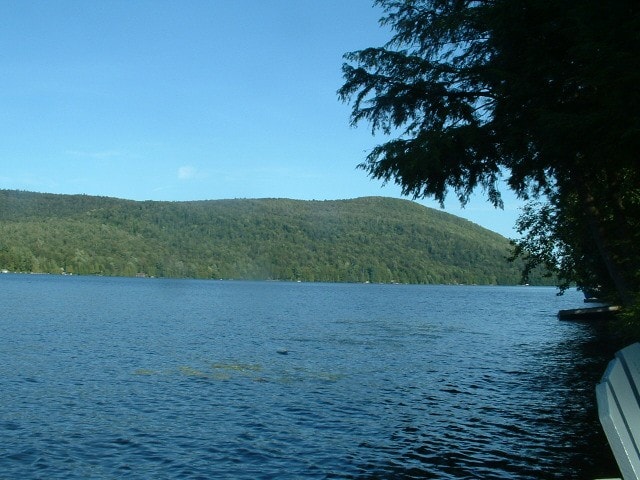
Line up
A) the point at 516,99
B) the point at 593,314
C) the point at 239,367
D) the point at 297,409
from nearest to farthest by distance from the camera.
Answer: the point at 516,99 < the point at 297,409 < the point at 239,367 < the point at 593,314

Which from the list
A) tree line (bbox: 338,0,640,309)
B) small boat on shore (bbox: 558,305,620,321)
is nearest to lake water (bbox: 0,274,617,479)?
tree line (bbox: 338,0,640,309)

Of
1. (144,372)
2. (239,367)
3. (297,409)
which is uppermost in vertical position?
(144,372)

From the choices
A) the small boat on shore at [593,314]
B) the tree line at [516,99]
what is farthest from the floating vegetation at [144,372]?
the small boat on shore at [593,314]

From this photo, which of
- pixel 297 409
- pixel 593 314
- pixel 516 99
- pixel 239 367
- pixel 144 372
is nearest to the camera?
pixel 516 99

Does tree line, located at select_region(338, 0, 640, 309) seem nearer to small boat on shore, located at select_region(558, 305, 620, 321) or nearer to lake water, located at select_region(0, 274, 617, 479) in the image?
lake water, located at select_region(0, 274, 617, 479)

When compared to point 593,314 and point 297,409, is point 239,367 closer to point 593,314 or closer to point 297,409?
point 297,409

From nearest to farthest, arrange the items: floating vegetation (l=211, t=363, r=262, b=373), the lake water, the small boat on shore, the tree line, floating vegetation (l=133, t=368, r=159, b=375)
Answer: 1. the tree line
2. the lake water
3. floating vegetation (l=133, t=368, r=159, b=375)
4. floating vegetation (l=211, t=363, r=262, b=373)
5. the small boat on shore

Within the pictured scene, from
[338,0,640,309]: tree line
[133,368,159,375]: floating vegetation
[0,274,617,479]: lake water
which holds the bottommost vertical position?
[0,274,617,479]: lake water

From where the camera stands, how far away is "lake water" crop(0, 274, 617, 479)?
13.6m

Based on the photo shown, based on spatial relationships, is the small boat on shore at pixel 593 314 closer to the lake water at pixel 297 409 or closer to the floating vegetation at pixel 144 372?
the lake water at pixel 297 409

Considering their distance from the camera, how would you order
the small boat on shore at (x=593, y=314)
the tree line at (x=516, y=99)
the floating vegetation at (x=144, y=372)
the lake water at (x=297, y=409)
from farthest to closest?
the small boat on shore at (x=593, y=314)
the floating vegetation at (x=144, y=372)
the lake water at (x=297, y=409)
the tree line at (x=516, y=99)

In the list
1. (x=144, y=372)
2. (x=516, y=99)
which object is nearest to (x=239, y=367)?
(x=144, y=372)

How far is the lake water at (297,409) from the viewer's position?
13.6 metres

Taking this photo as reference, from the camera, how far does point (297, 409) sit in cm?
1911
